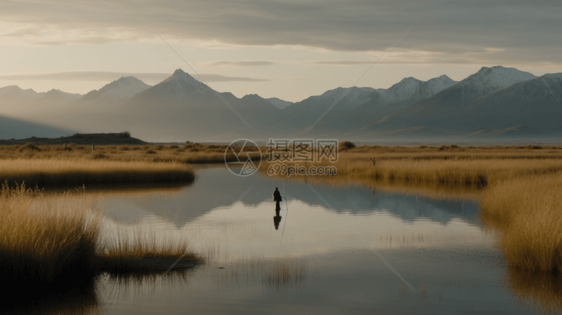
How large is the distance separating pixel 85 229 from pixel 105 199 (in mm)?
14286

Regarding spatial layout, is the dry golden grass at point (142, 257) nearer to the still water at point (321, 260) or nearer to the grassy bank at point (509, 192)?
the still water at point (321, 260)

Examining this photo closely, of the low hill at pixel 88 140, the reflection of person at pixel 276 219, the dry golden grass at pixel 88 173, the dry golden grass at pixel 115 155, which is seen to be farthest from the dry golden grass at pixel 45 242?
the low hill at pixel 88 140

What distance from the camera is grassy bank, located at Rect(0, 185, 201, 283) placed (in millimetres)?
11789

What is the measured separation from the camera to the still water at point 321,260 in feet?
36.5

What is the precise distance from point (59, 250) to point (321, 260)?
242 inches

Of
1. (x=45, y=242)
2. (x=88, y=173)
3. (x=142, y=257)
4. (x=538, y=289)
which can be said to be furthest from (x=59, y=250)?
(x=88, y=173)

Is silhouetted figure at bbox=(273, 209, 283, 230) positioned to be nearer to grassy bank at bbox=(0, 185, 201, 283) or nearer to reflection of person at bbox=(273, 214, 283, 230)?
reflection of person at bbox=(273, 214, 283, 230)

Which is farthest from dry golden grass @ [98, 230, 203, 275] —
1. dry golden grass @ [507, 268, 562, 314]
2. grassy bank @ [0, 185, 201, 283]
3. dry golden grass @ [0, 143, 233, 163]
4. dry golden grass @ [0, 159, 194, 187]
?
dry golden grass @ [0, 143, 233, 163]

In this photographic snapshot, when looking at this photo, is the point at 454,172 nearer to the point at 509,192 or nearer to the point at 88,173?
the point at 509,192

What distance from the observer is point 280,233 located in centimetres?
1842

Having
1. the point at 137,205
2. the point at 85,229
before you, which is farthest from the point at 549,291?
the point at 137,205

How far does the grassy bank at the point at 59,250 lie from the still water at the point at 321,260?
790 mm

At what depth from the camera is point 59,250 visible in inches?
476

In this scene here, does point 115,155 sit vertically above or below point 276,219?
above
